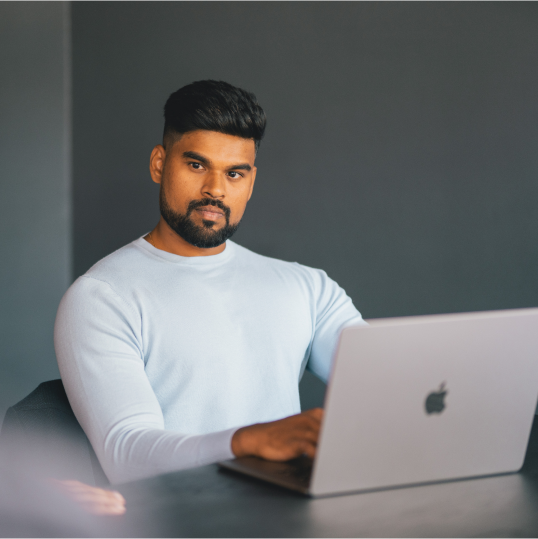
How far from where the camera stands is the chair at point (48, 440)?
3.73 ft

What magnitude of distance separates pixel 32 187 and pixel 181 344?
66.0 inches

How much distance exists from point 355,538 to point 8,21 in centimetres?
267

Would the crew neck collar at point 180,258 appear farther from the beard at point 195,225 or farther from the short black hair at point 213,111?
the short black hair at point 213,111

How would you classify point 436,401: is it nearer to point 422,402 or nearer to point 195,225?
point 422,402

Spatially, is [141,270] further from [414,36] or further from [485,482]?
[414,36]

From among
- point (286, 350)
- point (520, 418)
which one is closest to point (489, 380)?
point (520, 418)

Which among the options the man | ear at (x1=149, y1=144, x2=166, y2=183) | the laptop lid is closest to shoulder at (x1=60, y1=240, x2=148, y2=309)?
the man

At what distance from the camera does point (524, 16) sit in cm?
230

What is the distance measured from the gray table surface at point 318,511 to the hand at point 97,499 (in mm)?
15

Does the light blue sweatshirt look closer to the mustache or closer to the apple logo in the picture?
the mustache

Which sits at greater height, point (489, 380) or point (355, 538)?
point (489, 380)

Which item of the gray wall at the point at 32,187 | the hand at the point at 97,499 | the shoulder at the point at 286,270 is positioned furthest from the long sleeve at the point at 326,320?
the gray wall at the point at 32,187

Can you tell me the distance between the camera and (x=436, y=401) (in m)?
0.85

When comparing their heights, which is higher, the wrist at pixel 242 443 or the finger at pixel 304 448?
the finger at pixel 304 448
